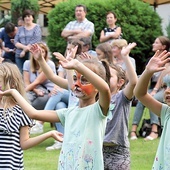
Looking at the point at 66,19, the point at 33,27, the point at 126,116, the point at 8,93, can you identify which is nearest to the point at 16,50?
the point at 33,27

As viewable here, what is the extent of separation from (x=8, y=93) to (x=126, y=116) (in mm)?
1549

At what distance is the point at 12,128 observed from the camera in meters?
4.86

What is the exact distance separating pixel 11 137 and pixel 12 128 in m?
0.08

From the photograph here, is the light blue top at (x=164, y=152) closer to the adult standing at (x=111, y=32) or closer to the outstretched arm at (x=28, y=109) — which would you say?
the outstretched arm at (x=28, y=109)

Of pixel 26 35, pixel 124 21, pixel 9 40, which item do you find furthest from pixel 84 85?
pixel 124 21

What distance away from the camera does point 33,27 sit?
12633 mm

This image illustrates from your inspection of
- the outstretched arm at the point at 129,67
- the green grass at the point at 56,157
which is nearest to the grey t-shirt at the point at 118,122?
the outstretched arm at the point at 129,67

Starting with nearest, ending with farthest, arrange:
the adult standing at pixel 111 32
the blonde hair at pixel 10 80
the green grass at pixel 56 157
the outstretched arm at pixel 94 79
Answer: the outstretched arm at pixel 94 79 → the blonde hair at pixel 10 80 → the green grass at pixel 56 157 → the adult standing at pixel 111 32

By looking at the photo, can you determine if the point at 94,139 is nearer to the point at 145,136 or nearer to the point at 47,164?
the point at 47,164

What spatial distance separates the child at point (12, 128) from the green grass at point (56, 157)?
2.85 metres

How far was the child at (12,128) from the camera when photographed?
15.8ft

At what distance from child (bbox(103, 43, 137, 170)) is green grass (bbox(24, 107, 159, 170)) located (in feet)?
6.79

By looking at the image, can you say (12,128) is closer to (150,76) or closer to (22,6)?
(150,76)

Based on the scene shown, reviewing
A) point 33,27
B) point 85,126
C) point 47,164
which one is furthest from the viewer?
point 33,27
